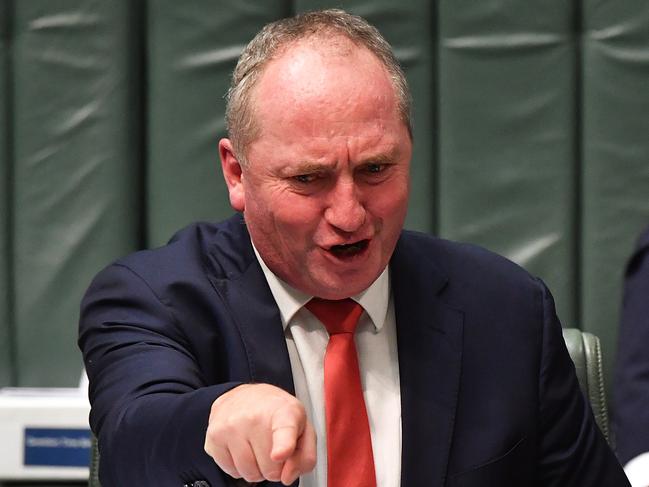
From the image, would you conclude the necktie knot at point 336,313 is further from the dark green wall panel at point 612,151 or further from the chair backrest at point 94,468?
the dark green wall panel at point 612,151

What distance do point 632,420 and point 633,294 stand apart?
24 cm

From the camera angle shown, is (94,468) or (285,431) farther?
(94,468)

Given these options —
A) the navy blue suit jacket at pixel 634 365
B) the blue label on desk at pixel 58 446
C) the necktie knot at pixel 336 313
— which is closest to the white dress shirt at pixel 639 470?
the navy blue suit jacket at pixel 634 365

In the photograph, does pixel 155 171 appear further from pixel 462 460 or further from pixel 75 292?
pixel 462 460

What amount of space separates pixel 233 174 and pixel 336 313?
24 cm

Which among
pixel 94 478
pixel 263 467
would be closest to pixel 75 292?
pixel 94 478

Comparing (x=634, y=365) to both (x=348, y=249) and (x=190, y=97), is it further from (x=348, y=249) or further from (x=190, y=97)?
(x=190, y=97)

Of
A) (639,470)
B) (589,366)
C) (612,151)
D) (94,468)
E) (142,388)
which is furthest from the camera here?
(612,151)

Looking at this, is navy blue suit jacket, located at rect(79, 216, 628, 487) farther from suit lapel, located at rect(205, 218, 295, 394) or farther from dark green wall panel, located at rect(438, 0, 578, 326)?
dark green wall panel, located at rect(438, 0, 578, 326)

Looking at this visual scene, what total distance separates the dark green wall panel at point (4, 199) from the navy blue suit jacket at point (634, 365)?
127 centimetres

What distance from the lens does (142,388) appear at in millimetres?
1346

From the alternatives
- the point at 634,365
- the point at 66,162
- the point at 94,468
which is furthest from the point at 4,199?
the point at 634,365

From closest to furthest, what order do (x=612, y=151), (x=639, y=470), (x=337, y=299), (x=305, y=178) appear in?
(x=305, y=178) < (x=337, y=299) < (x=639, y=470) < (x=612, y=151)

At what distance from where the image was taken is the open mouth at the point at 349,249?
4.86ft
